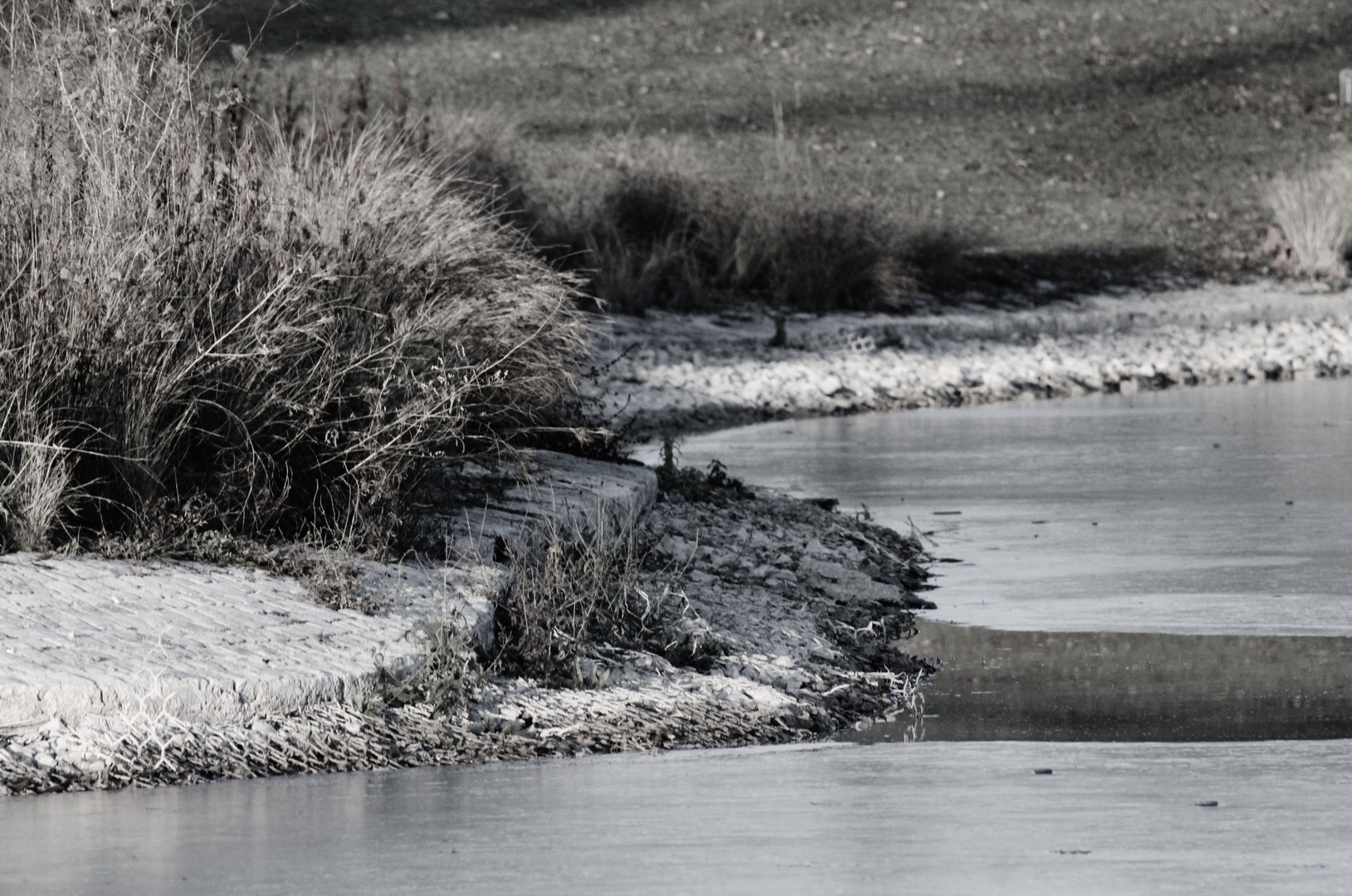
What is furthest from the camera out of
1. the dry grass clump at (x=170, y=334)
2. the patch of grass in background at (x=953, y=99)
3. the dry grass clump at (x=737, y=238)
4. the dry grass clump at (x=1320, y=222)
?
the patch of grass in background at (x=953, y=99)

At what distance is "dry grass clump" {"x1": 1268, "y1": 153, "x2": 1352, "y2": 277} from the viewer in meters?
28.5

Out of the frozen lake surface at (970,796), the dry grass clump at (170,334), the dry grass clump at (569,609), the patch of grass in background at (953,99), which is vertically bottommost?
the frozen lake surface at (970,796)

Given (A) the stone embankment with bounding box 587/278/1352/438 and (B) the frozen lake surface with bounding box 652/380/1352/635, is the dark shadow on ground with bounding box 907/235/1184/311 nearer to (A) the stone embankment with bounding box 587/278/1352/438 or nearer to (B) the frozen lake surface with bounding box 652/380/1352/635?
(A) the stone embankment with bounding box 587/278/1352/438

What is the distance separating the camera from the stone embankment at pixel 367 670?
6.23 meters

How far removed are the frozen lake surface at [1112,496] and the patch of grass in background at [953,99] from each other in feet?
27.0

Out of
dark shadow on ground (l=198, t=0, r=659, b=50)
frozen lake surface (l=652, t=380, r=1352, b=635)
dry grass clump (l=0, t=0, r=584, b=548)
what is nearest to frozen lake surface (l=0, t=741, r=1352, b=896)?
dry grass clump (l=0, t=0, r=584, b=548)

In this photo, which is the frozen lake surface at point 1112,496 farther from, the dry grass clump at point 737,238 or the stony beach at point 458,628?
the dry grass clump at point 737,238

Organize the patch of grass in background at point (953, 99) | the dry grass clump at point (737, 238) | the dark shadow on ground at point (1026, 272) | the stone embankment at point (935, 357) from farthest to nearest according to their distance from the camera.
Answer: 1. the patch of grass in background at point (953, 99)
2. the dark shadow on ground at point (1026, 272)
3. the dry grass clump at point (737, 238)
4. the stone embankment at point (935, 357)

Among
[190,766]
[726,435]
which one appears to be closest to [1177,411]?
[726,435]

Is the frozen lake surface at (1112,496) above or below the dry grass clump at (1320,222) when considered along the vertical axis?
below

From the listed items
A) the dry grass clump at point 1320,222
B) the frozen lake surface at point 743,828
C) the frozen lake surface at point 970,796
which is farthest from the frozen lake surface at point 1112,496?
the dry grass clump at point 1320,222

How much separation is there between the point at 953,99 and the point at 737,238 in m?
16.6

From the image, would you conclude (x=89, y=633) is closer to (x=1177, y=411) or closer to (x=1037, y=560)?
(x=1037, y=560)

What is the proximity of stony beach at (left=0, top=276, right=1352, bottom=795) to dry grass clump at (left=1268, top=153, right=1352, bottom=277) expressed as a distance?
18400 mm
